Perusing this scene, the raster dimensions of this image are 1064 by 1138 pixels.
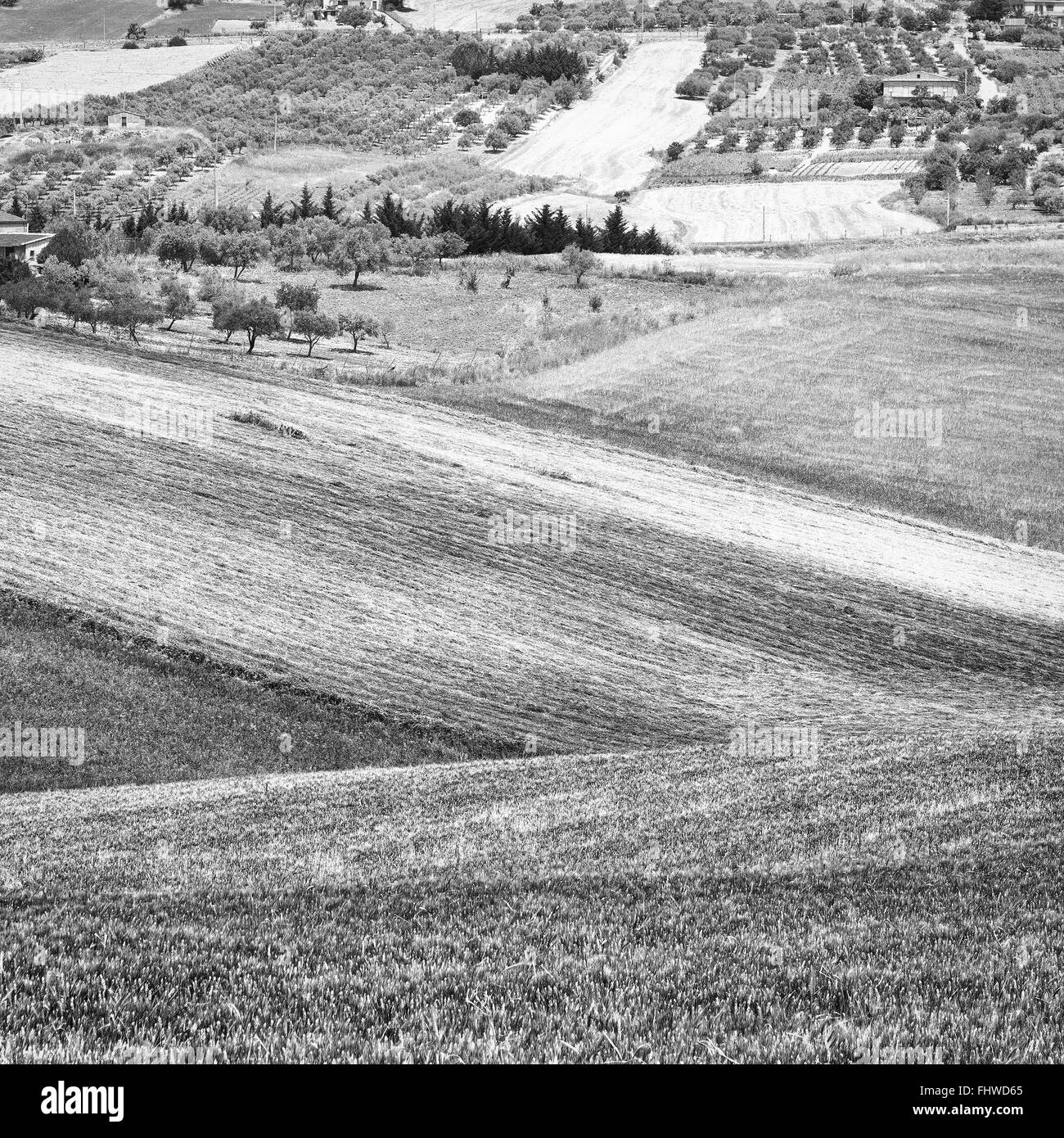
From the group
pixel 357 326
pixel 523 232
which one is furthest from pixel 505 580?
pixel 523 232

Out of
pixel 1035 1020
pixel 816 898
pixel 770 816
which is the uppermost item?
pixel 1035 1020

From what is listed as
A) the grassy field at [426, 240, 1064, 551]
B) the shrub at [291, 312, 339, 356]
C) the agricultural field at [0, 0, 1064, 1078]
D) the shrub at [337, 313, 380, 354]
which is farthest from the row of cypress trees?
the shrub at [291, 312, 339, 356]

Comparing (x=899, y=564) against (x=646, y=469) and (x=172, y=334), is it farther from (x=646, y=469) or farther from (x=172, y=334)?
(x=172, y=334)

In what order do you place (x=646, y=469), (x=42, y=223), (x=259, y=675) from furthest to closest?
(x=42, y=223) → (x=646, y=469) → (x=259, y=675)

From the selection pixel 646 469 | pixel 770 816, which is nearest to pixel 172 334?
pixel 646 469

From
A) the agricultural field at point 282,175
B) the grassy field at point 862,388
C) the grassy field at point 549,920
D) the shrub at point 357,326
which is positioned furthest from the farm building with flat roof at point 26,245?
the grassy field at point 549,920

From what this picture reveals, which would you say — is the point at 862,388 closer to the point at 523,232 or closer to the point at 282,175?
the point at 523,232

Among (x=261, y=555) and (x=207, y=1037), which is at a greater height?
(x=207, y=1037)
